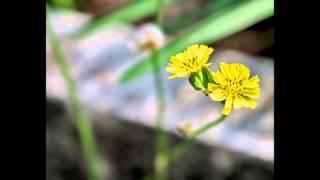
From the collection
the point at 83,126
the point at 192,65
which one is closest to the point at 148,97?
the point at 83,126

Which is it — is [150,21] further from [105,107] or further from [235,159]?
[235,159]

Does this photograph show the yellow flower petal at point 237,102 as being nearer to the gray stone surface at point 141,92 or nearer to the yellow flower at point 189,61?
the yellow flower at point 189,61

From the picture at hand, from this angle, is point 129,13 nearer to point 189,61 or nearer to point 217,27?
point 217,27

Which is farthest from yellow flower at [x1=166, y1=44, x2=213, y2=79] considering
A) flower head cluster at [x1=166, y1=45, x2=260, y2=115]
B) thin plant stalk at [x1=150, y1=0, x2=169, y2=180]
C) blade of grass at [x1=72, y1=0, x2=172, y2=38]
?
blade of grass at [x1=72, y1=0, x2=172, y2=38]

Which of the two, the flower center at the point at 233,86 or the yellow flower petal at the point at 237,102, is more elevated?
the flower center at the point at 233,86

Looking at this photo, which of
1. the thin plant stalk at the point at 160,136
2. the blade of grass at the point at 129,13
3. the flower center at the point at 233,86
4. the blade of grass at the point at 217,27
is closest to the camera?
the flower center at the point at 233,86

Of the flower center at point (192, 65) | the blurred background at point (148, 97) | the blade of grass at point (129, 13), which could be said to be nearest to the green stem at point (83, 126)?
the blurred background at point (148, 97)
